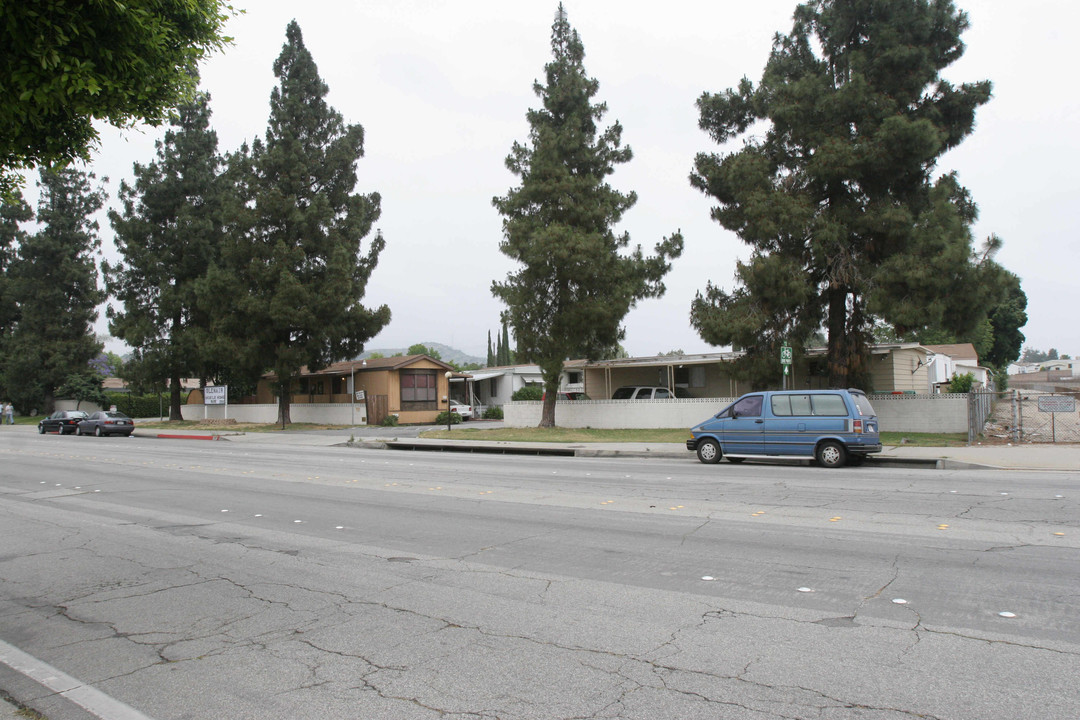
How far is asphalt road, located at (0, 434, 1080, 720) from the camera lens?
4.32 meters

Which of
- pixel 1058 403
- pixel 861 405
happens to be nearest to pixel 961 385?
pixel 1058 403

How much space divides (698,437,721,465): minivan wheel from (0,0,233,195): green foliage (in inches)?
564

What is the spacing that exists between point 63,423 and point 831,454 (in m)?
40.0

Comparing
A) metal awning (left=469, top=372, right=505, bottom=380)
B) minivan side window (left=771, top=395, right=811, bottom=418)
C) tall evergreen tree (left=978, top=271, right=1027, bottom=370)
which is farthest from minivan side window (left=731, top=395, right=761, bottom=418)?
tall evergreen tree (left=978, top=271, right=1027, bottom=370)

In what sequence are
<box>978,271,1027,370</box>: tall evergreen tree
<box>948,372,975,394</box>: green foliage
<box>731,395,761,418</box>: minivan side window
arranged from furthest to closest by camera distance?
1. <box>978,271,1027,370</box>: tall evergreen tree
2. <box>948,372,975,394</box>: green foliage
3. <box>731,395,761,418</box>: minivan side window

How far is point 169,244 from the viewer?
44.6 m

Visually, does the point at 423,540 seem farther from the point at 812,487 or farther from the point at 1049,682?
the point at 812,487

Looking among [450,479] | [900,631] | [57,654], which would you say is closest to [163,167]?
[450,479]

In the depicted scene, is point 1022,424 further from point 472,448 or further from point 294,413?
point 294,413

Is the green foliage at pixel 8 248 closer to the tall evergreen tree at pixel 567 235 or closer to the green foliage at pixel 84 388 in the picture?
the green foliage at pixel 84 388

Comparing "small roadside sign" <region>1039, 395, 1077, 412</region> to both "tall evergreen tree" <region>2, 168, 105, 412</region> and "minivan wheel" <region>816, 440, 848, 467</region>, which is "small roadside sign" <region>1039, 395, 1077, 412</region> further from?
"tall evergreen tree" <region>2, 168, 105, 412</region>

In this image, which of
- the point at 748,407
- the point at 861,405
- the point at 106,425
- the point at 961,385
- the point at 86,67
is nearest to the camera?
the point at 86,67

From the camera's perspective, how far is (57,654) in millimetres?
5336

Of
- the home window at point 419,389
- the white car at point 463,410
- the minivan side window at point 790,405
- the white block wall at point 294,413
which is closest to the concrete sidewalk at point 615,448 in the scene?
the minivan side window at point 790,405
